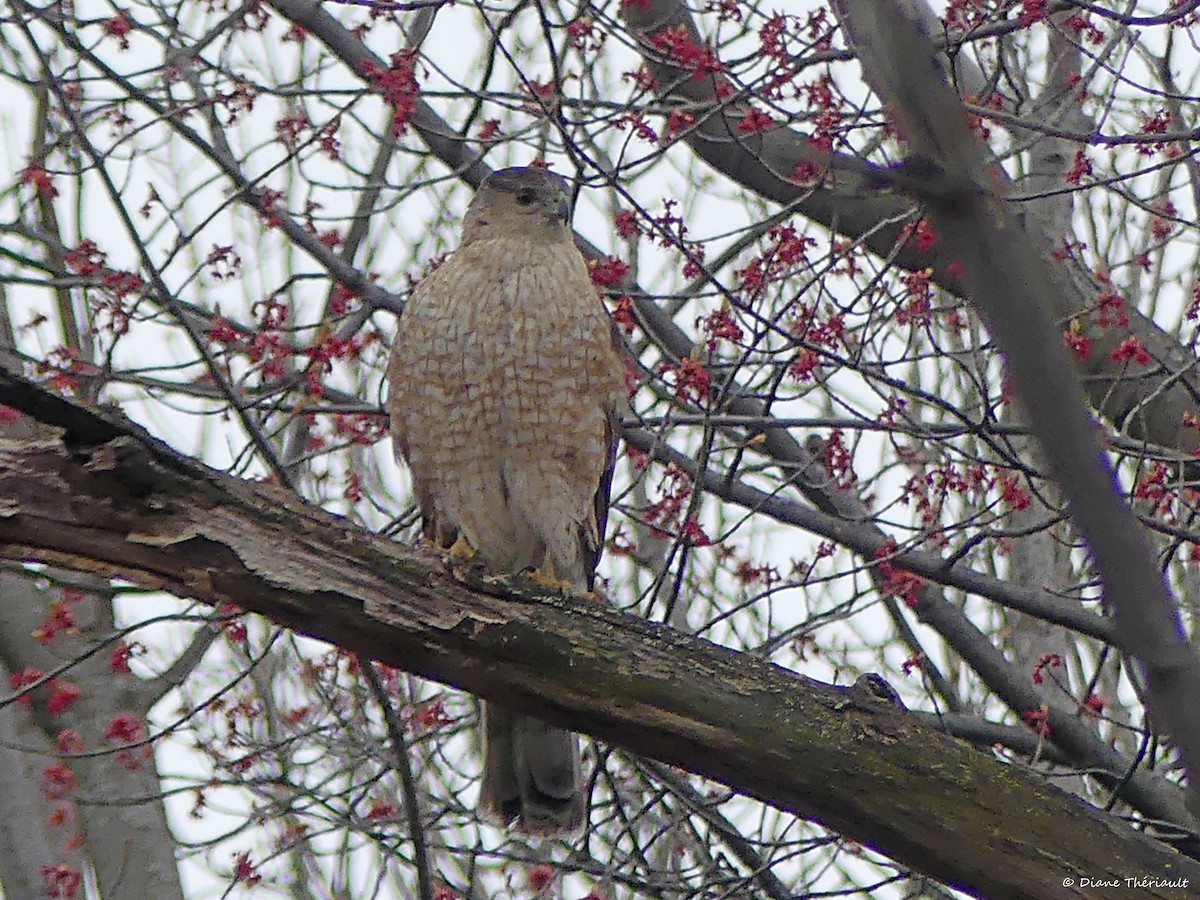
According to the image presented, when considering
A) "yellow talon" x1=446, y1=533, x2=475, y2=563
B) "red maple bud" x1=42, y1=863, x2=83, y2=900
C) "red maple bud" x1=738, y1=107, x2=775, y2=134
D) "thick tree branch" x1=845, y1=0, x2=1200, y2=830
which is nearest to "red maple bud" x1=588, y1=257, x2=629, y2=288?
"red maple bud" x1=738, y1=107, x2=775, y2=134

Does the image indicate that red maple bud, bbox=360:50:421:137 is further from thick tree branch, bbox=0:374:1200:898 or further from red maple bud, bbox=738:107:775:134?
thick tree branch, bbox=0:374:1200:898

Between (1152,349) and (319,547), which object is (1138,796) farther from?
(319,547)

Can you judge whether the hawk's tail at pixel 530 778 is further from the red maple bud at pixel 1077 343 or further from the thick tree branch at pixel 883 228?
the thick tree branch at pixel 883 228

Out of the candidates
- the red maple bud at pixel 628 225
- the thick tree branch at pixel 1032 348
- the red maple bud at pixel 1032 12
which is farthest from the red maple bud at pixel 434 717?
the thick tree branch at pixel 1032 348

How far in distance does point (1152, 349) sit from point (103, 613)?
152 inches

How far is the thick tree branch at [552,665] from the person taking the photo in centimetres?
276

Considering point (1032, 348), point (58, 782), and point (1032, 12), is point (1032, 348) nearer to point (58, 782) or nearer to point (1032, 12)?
point (1032, 12)

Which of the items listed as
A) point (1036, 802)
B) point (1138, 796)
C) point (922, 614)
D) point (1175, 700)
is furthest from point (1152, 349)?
point (1175, 700)

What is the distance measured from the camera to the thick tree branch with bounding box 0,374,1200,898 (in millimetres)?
2760

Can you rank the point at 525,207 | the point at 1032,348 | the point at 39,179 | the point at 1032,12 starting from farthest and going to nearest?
the point at 525,207 → the point at 39,179 → the point at 1032,12 → the point at 1032,348

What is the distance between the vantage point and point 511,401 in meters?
4.65

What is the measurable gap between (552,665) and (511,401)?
1.85m

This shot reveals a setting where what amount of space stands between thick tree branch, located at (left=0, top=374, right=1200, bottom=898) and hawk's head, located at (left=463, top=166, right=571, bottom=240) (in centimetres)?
227

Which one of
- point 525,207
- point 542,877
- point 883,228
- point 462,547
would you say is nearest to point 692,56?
point 525,207
